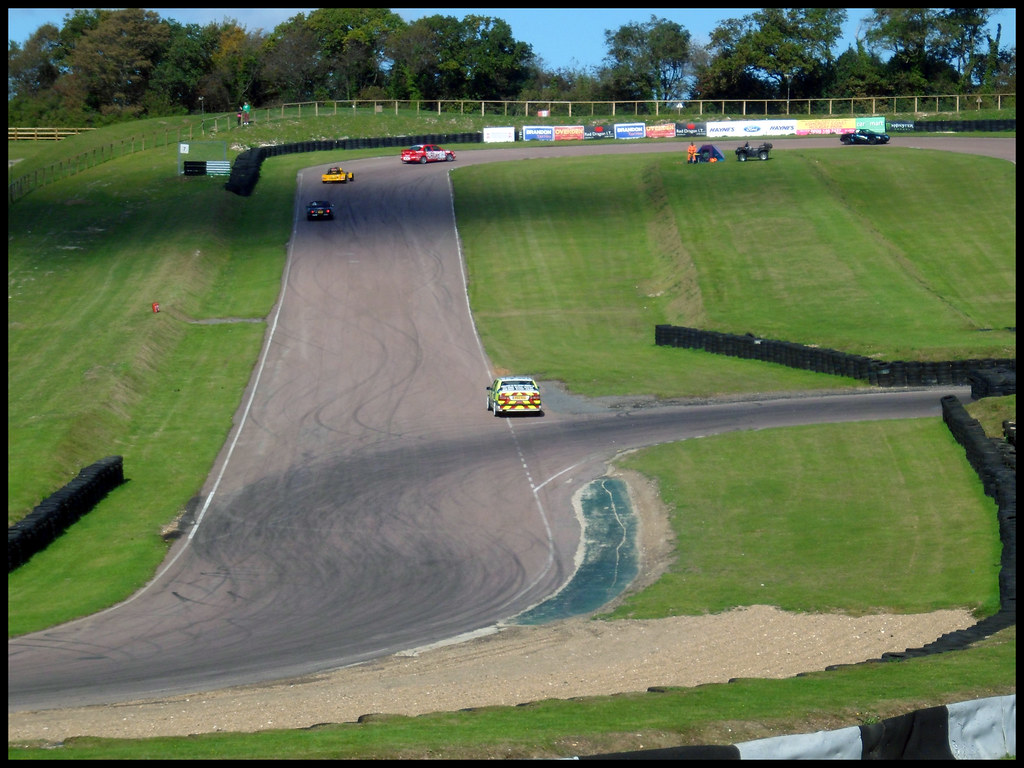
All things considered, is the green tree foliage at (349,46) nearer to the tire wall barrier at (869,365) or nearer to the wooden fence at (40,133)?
the wooden fence at (40,133)

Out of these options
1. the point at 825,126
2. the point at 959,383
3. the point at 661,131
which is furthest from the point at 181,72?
the point at 959,383

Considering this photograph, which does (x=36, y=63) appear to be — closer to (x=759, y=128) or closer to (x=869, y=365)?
(x=759, y=128)

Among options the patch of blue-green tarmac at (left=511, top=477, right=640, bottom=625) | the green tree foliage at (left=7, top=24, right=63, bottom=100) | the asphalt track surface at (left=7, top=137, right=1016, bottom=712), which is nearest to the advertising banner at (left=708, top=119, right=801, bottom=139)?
the asphalt track surface at (left=7, top=137, right=1016, bottom=712)

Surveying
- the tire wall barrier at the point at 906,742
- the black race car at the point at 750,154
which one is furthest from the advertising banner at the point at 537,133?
the tire wall barrier at the point at 906,742

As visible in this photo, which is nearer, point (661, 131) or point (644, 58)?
point (661, 131)

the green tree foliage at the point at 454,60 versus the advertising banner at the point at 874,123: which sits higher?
the green tree foliage at the point at 454,60

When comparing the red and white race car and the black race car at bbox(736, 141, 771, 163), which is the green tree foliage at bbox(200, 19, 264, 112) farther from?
the black race car at bbox(736, 141, 771, 163)
